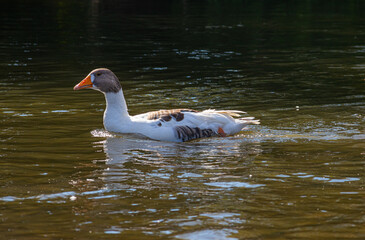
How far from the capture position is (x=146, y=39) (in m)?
31.7

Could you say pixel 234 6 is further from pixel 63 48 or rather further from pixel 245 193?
pixel 245 193

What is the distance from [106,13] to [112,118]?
38.6m

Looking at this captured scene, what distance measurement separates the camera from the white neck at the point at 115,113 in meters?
11.9

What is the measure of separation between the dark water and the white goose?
0.80 ft

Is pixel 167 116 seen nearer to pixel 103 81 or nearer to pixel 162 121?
pixel 162 121

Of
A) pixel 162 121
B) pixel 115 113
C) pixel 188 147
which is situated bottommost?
pixel 188 147

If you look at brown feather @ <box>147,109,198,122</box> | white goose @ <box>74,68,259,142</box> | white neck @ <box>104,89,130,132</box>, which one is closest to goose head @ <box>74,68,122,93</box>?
white goose @ <box>74,68,259,142</box>

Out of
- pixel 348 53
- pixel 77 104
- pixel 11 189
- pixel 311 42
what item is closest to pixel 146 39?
pixel 311 42

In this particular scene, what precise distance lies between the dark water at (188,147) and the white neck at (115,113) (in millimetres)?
318

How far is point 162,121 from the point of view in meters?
11.9

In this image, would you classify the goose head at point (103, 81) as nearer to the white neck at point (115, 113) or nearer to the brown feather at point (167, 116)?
the white neck at point (115, 113)

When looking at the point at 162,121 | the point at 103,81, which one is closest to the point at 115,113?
the point at 103,81

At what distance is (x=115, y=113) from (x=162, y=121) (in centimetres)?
88

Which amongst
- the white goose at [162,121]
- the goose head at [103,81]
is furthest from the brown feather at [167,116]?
the goose head at [103,81]
